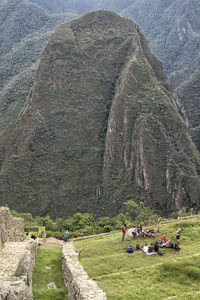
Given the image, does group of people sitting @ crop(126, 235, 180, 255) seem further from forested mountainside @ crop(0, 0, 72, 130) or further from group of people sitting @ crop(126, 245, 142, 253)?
forested mountainside @ crop(0, 0, 72, 130)

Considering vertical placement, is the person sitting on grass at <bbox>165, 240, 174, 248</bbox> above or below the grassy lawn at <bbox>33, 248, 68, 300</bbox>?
above

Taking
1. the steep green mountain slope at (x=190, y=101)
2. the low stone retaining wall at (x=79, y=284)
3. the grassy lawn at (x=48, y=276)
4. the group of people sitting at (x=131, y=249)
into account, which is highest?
the steep green mountain slope at (x=190, y=101)

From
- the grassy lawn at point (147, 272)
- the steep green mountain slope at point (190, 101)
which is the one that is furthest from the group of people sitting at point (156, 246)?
the steep green mountain slope at point (190, 101)

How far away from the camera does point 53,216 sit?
77000mm

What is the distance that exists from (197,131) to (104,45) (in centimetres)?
5318

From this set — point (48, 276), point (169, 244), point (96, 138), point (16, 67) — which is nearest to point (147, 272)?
point (169, 244)

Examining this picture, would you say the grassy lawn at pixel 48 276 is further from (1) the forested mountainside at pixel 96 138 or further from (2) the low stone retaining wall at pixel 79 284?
(1) the forested mountainside at pixel 96 138

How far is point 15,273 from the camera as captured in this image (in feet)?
39.9

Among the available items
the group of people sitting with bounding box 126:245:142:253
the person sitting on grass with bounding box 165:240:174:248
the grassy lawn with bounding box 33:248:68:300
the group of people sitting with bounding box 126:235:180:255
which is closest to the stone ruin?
the grassy lawn with bounding box 33:248:68:300

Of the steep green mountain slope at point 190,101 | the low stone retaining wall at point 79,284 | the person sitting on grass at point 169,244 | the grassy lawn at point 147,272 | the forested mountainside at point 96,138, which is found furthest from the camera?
the steep green mountain slope at point 190,101

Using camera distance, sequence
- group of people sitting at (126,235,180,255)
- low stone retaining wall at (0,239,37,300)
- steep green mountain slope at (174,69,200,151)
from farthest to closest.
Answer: steep green mountain slope at (174,69,200,151), group of people sitting at (126,235,180,255), low stone retaining wall at (0,239,37,300)

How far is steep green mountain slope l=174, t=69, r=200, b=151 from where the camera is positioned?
147375mm

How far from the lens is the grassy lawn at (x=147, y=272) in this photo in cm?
1220

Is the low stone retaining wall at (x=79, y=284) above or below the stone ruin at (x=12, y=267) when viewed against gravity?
below
